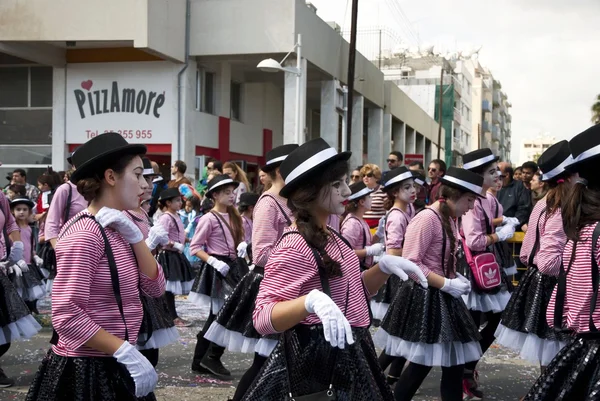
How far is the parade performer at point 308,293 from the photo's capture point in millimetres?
3162

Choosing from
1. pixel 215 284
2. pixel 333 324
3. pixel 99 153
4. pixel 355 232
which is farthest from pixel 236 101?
pixel 333 324

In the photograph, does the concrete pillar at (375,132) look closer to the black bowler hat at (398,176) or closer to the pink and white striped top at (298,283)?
the black bowler hat at (398,176)

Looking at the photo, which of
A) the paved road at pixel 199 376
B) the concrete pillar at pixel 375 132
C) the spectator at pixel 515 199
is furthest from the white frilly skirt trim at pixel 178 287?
the concrete pillar at pixel 375 132

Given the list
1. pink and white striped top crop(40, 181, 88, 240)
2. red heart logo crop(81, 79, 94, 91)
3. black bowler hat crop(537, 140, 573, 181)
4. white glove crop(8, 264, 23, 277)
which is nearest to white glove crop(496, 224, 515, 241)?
black bowler hat crop(537, 140, 573, 181)

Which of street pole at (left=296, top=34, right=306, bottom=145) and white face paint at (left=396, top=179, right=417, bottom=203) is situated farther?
street pole at (left=296, top=34, right=306, bottom=145)

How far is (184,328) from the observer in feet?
32.2

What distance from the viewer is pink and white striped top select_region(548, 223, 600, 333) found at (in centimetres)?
329

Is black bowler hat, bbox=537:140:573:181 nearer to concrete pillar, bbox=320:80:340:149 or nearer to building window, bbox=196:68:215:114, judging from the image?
building window, bbox=196:68:215:114

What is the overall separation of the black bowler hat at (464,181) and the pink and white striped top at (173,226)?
487 centimetres

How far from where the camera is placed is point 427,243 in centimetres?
517

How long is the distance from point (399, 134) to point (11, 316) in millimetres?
37507

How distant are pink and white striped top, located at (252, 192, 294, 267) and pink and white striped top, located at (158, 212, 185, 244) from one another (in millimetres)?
4310

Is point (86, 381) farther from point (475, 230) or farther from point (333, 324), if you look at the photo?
point (475, 230)

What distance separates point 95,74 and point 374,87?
14424 mm
